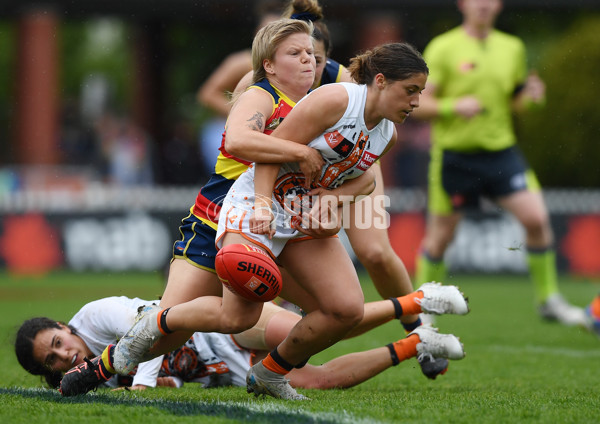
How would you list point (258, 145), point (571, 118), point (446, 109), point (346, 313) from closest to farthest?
point (258, 145)
point (346, 313)
point (446, 109)
point (571, 118)

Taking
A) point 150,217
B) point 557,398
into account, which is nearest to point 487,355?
point 557,398

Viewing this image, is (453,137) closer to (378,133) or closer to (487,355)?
(487,355)

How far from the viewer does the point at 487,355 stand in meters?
6.20

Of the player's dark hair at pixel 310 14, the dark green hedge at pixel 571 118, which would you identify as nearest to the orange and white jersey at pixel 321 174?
the player's dark hair at pixel 310 14

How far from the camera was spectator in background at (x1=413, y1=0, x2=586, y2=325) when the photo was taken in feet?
24.3

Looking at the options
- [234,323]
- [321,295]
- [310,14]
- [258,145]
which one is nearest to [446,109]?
[310,14]

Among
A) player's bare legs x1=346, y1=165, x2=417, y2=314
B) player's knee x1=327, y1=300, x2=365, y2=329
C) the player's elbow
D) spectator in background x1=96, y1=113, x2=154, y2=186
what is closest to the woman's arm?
the player's elbow

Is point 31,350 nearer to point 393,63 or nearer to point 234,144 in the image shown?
point 234,144

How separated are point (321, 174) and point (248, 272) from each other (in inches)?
24.5

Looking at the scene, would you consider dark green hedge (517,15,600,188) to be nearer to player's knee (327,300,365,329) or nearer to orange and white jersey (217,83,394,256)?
orange and white jersey (217,83,394,256)

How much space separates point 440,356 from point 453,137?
10.8 ft

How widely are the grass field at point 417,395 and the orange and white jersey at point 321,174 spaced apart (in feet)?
2.51

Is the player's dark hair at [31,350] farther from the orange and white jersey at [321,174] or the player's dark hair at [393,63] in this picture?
the player's dark hair at [393,63]

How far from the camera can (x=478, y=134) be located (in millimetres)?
7543
